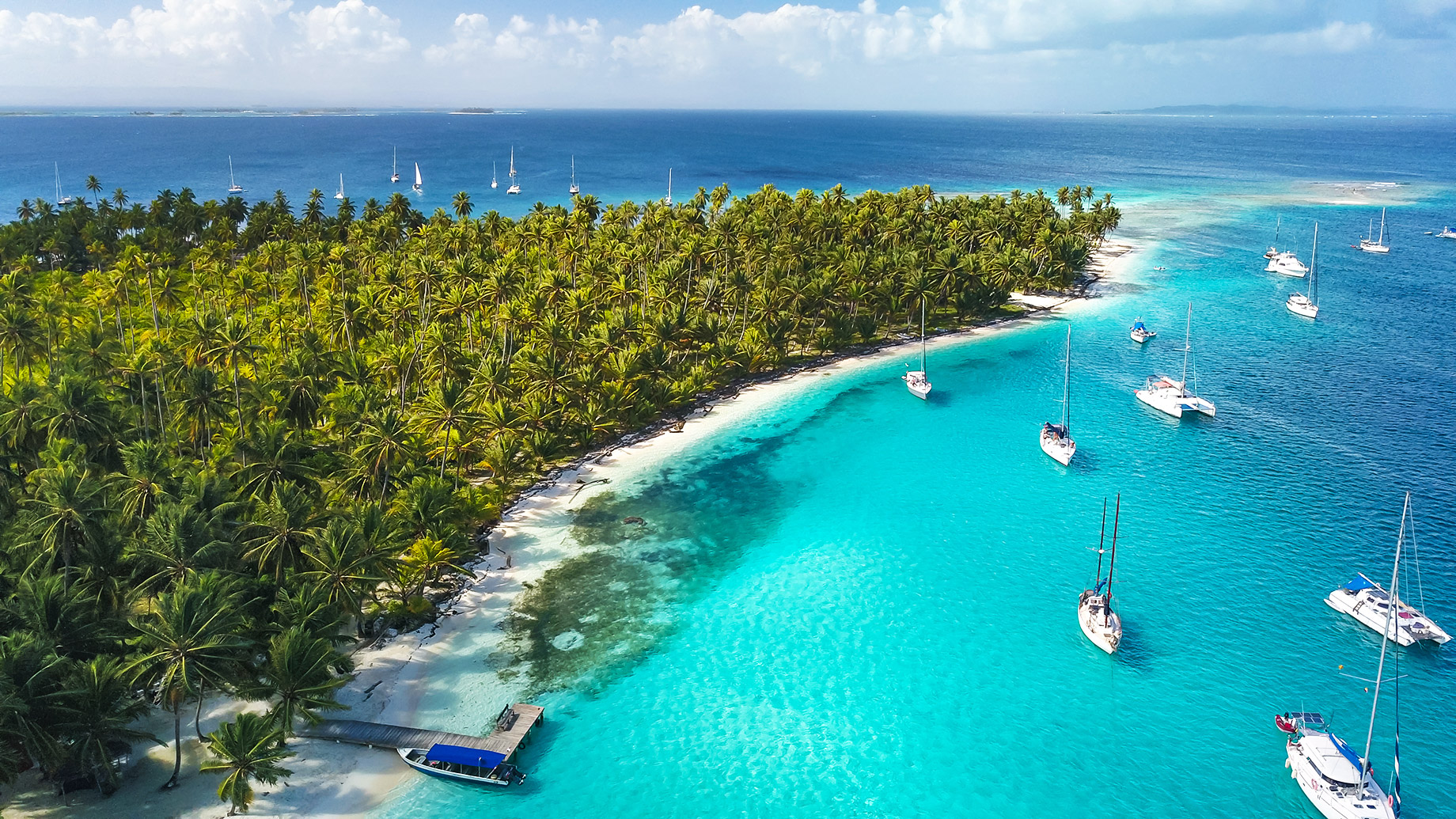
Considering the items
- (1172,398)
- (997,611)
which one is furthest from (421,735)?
(1172,398)

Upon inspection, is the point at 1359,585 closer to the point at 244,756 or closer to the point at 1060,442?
the point at 1060,442

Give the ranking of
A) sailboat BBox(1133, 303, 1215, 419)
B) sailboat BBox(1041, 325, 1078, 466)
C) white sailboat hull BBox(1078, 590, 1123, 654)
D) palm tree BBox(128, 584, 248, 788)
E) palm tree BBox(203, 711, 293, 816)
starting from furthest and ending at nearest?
sailboat BBox(1133, 303, 1215, 419) < sailboat BBox(1041, 325, 1078, 466) < white sailboat hull BBox(1078, 590, 1123, 654) < palm tree BBox(128, 584, 248, 788) < palm tree BBox(203, 711, 293, 816)

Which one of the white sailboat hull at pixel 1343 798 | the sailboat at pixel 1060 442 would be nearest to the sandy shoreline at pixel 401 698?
the sailboat at pixel 1060 442

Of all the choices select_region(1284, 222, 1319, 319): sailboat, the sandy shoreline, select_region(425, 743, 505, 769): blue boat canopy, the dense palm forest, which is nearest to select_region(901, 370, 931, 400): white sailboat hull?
the dense palm forest

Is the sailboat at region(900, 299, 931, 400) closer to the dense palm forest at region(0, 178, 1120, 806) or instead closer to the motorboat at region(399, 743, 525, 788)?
the dense palm forest at region(0, 178, 1120, 806)

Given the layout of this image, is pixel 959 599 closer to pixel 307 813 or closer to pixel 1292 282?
pixel 307 813

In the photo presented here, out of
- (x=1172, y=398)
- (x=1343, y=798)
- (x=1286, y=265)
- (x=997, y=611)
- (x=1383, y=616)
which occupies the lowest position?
(x=1343, y=798)

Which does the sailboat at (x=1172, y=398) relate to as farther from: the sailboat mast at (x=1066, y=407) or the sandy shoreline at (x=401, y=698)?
the sandy shoreline at (x=401, y=698)

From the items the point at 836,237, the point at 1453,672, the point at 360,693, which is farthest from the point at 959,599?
the point at 836,237
